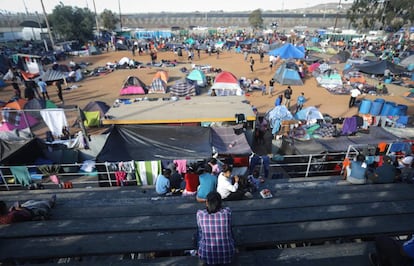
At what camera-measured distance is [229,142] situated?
9.58m

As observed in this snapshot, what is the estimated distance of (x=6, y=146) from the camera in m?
9.05

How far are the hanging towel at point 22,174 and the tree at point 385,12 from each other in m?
64.4

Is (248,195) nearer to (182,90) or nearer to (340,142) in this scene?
(340,142)

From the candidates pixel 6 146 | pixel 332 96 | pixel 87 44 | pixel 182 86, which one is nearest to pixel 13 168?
pixel 6 146

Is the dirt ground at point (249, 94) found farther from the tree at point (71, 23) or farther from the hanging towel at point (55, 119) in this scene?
the tree at point (71, 23)

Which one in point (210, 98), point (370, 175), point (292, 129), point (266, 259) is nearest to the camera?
point (266, 259)

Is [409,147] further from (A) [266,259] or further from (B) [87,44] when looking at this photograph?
(B) [87,44]

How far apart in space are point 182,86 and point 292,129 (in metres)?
10.1

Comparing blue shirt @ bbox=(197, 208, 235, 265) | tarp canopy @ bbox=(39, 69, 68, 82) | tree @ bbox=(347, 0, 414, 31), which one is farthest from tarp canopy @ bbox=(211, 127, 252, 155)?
tree @ bbox=(347, 0, 414, 31)

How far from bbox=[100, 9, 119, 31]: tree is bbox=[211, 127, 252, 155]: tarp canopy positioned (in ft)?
209

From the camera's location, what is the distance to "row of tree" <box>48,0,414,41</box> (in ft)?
147

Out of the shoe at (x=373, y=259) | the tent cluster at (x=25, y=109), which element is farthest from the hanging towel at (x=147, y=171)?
the tent cluster at (x=25, y=109)

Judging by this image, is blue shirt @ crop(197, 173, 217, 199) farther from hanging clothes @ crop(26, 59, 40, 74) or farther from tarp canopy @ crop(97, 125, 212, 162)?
hanging clothes @ crop(26, 59, 40, 74)

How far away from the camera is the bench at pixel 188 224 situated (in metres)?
3.97
